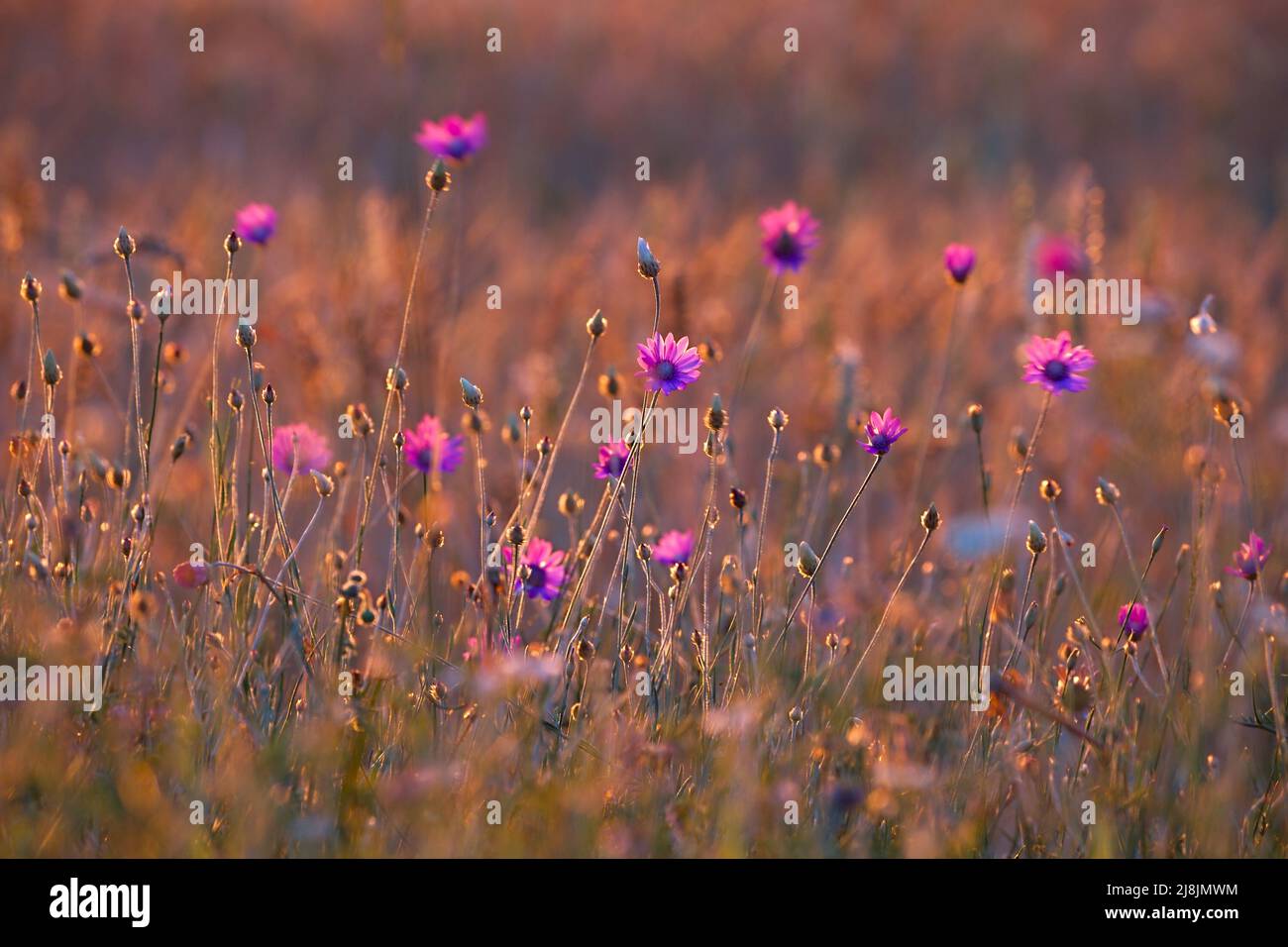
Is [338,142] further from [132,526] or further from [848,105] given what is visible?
[132,526]

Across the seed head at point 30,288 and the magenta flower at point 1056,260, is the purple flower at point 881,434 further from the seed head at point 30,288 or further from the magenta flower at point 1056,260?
the magenta flower at point 1056,260

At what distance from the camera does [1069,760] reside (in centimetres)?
245

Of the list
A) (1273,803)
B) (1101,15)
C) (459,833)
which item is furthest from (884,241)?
(1101,15)

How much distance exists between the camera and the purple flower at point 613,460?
237 cm

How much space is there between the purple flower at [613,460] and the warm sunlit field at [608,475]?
0.08 metres

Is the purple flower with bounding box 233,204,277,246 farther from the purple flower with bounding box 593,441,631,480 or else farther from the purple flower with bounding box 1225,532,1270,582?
the purple flower with bounding box 1225,532,1270,582

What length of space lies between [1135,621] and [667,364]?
2.90 ft

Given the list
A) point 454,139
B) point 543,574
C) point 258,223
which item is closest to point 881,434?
point 543,574

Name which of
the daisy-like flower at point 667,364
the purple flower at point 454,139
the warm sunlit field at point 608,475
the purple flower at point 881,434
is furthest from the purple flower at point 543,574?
the purple flower at point 454,139

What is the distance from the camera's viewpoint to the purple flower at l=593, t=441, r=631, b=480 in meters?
2.37

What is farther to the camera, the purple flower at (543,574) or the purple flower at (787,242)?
the purple flower at (787,242)
